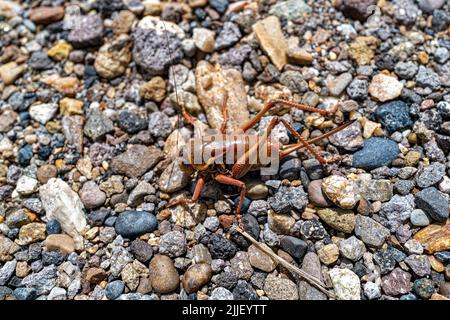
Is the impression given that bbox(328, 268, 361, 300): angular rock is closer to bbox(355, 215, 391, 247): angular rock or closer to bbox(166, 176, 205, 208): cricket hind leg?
bbox(355, 215, 391, 247): angular rock

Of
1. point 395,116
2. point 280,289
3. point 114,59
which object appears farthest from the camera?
point 114,59

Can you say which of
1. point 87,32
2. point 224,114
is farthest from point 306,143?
point 87,32

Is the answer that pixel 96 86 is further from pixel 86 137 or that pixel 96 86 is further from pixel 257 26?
pixel 257 26

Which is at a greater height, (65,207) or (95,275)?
(65,207)

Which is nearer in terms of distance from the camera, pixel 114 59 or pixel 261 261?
pixel 261 261

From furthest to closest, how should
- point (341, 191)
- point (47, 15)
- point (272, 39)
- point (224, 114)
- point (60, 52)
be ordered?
point (47, 15) → point (60, 52) → point (272, 39) → point (224, 114) → point (341, 191)

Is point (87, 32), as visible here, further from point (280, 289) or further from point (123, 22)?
point (280, 289)

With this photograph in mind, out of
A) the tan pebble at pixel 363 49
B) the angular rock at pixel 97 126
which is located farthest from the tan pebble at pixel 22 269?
the tan pebble at pixel 363 49

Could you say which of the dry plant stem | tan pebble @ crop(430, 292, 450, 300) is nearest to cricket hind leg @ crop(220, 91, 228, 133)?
the dry plant stem

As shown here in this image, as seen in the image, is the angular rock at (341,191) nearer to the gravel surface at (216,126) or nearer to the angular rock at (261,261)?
the gravel surface at (216,126)
